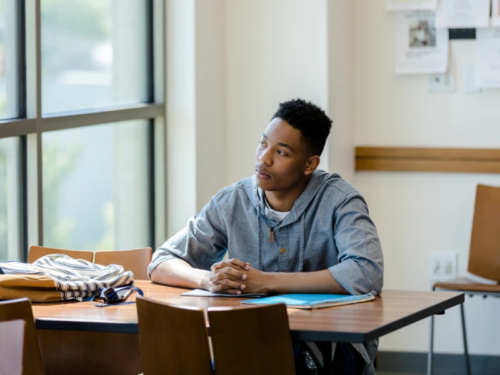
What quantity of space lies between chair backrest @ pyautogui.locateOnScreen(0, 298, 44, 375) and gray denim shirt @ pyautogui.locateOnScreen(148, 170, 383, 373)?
2.13ft

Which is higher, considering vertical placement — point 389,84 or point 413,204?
point 389,84

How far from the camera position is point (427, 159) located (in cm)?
392

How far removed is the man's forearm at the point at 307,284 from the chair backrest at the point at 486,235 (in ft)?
5.88

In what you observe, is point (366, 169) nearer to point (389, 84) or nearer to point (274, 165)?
point (389, 84)

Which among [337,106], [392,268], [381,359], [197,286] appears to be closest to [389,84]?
[337,106]

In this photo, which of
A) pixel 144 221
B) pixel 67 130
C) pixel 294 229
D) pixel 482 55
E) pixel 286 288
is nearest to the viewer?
pixel 286 288

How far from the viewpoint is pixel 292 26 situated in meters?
3.64

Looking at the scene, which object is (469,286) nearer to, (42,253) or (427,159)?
(427,159)

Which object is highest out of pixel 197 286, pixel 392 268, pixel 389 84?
pixel 389 84

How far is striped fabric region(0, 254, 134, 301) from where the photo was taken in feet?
6.88

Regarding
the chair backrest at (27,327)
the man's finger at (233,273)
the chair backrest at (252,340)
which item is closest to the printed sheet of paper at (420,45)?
the man's finger at (233,273)

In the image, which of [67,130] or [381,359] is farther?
[381,359]

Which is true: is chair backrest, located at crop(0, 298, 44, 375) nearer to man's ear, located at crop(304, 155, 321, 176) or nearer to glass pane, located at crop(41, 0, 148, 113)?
man's ear, located at crop(304, 155, 321, 176)

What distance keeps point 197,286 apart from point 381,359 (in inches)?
78.9
